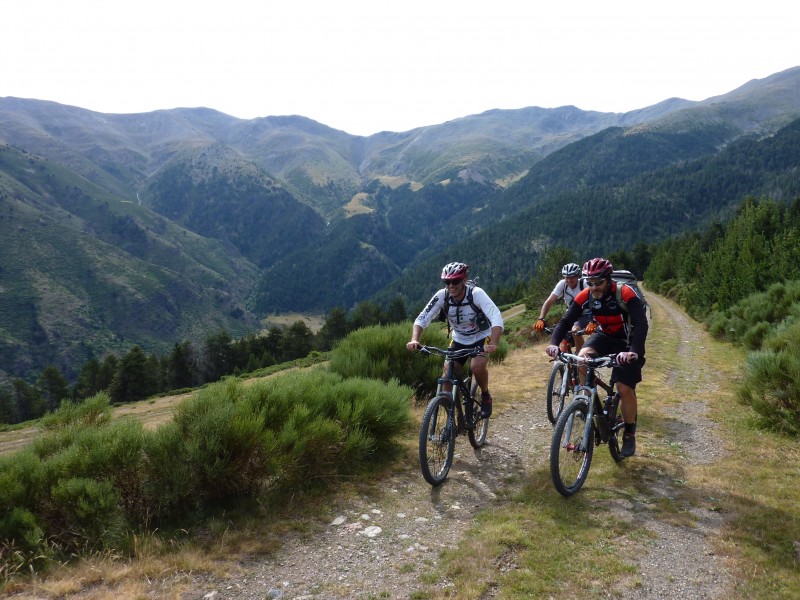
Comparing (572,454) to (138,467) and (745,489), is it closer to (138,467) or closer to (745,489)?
(745,489)

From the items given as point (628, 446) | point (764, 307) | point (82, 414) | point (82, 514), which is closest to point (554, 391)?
point (628, 446)

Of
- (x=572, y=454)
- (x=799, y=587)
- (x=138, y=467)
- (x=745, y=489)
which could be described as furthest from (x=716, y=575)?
(x=138, y=467)

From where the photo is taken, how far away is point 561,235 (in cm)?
18975

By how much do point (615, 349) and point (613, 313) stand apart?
1.63 ft

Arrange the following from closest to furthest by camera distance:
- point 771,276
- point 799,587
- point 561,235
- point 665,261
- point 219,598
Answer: point 799,587 < point 219,598 < point 771,276 < point 665,261 < point 561,235

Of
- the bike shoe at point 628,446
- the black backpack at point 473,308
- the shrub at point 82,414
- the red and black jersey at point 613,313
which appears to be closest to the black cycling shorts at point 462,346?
the black backpack at point 473,308

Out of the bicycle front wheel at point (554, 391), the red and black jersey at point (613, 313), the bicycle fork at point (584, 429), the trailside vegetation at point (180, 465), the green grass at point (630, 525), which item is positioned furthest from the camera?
the bicycle front wheel at point (554, 391)

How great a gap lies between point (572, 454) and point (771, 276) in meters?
18.7

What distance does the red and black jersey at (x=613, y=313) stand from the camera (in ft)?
18.2

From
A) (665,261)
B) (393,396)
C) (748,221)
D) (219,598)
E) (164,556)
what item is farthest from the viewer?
(665,261)

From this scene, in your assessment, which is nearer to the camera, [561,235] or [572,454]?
[572,454]

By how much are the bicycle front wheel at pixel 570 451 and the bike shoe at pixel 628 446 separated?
107cm

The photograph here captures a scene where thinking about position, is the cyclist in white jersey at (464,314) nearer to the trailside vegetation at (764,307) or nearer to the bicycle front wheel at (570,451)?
the bicycle front wheel at (570,451)

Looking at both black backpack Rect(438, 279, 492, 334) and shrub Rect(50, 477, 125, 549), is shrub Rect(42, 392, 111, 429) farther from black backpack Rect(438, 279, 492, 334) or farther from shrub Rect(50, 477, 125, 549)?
black backpack Rect(438, 279, 492, 334)
